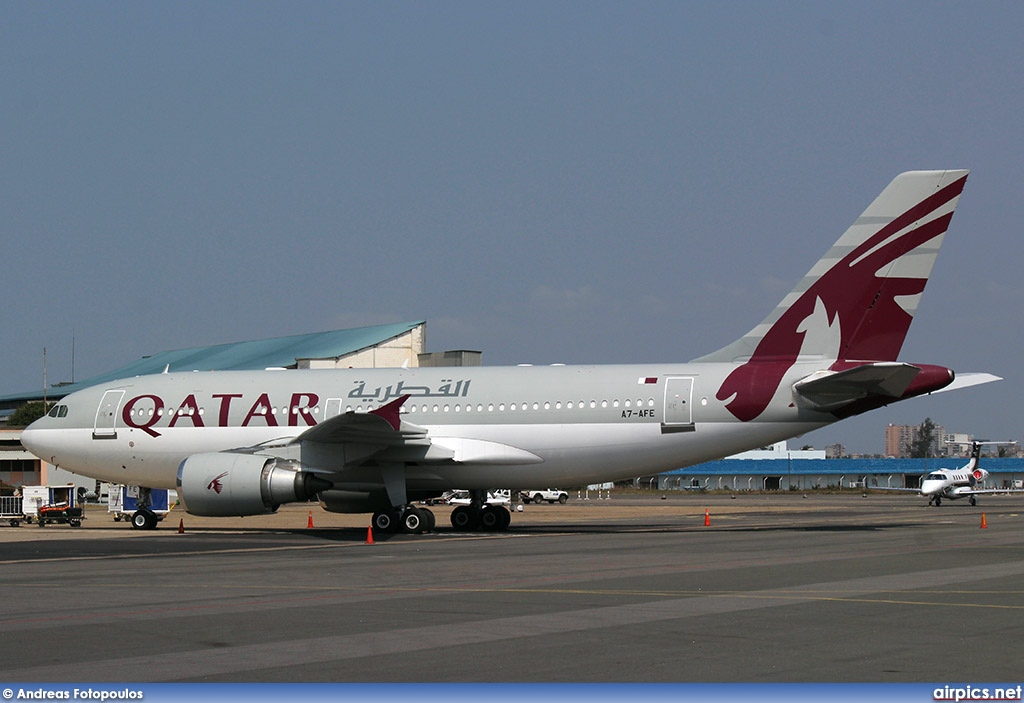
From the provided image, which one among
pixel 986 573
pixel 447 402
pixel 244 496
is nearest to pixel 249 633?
pixel 986 573

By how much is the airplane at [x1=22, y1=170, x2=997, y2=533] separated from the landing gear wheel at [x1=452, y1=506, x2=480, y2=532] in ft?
0.16

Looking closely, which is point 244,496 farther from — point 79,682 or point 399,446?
point 79,682

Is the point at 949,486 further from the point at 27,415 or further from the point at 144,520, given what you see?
the point at 27,415

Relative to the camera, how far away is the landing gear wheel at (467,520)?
33016mm

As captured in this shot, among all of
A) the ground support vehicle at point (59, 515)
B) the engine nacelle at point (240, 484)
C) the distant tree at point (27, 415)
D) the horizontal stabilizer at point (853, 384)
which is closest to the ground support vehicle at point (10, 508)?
the ground support vehicle at point (59, 515)

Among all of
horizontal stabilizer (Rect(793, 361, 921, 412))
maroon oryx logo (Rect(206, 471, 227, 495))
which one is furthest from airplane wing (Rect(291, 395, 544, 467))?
horizontal stabilizer (Rect(793, 361, 921, 412))

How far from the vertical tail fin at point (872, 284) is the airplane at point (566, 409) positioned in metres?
0.03

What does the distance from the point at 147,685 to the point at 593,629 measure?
4620 mm

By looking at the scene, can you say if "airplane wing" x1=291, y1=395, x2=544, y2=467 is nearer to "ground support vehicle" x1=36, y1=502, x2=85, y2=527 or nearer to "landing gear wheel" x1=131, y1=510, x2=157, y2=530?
"landing gear wheel" x1=131, y1=510, x2=157, y2=530

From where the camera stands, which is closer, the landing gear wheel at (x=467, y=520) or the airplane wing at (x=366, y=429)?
the airplane wing at (x=366, y=429)

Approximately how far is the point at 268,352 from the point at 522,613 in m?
82.9

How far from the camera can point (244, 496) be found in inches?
1125

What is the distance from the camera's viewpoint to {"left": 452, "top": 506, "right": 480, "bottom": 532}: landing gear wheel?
33.0 m

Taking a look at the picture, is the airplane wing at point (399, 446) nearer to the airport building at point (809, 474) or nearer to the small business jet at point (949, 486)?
the small business jet at point (949, 486)
